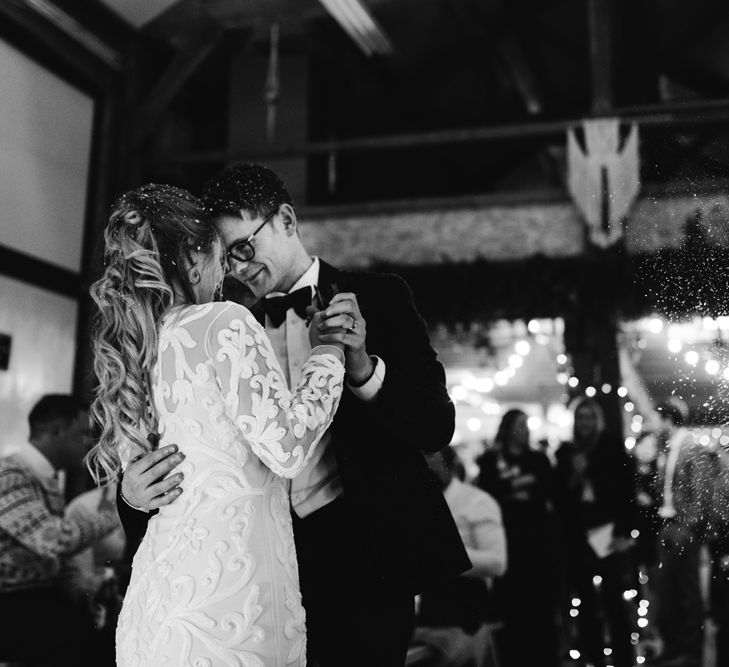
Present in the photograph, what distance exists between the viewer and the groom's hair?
1894mm

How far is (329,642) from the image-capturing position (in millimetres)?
1749

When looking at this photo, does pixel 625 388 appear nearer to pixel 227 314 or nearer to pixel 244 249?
Answer: pixel 244 249

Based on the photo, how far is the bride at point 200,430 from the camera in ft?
4.75

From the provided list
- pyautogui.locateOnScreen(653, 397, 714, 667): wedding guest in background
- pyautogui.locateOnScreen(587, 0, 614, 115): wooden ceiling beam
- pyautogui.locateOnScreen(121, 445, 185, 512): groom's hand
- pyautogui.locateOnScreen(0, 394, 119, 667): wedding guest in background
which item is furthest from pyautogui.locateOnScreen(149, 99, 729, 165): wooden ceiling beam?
pyautogui.locateOnScreen(121, 445, 185, 512): groom's hand

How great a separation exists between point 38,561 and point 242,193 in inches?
78.9

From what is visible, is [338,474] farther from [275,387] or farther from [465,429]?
[465,429]

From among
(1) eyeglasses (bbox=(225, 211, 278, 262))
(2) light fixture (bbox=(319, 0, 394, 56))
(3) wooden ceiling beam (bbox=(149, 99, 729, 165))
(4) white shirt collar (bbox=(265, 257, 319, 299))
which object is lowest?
(4) white shirt collar (bbox=(265, 257, 319, 299))

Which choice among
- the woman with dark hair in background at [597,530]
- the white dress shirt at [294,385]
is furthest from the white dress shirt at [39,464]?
the woman with dark hair in background at [597,530]

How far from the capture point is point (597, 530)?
465cm

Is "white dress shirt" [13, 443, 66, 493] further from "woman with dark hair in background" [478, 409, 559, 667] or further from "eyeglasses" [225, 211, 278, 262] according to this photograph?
"woman with dark hair in background" [478, 409, 559, 667]

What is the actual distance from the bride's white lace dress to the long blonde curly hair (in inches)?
1.6

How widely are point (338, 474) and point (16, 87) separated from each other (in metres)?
4.63

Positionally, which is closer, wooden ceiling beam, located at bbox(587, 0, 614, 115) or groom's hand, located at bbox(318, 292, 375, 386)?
groom's hand, located at bbox(318, 292, 375, 386)

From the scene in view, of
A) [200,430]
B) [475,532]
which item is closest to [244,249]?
[200,430]
